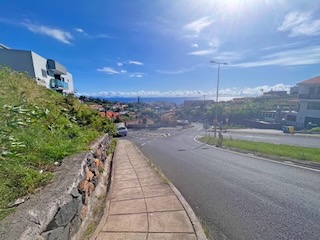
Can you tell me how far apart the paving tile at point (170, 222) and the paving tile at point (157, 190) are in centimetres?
94

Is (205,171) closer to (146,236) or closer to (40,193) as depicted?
(146,236)

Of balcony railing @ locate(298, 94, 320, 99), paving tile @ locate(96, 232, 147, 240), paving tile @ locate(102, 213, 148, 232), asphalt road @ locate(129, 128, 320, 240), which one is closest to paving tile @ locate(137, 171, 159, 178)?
asphalt road @ locate(129, 128, 320, 240)

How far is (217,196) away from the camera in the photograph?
4930 mm

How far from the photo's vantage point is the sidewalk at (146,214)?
3096mm

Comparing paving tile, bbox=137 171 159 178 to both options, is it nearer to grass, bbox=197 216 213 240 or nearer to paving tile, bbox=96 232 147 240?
grass, bbox=197 216 213 240

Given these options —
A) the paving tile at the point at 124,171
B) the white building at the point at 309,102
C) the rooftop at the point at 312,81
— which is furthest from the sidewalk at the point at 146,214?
the white building at the point at 309,102

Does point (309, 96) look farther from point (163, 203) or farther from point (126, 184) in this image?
point (163, 203)

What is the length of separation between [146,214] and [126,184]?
1.93m

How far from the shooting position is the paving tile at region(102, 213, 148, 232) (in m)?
3.23

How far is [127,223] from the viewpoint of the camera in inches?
134

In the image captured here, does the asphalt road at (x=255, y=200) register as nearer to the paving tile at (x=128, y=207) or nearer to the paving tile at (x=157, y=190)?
the paving tile at (x=157, y=190)

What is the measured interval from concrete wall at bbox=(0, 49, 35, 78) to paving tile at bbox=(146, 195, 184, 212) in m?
30.6

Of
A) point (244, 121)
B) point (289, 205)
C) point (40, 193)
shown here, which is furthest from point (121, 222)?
point (244, 121)

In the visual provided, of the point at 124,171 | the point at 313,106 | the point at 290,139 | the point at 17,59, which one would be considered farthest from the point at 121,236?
the point at 313,106
